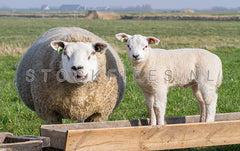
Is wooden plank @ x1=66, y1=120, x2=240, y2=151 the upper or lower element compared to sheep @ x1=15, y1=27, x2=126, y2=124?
lower

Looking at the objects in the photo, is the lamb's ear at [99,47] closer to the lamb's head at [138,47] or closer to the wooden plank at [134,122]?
the lamb's head at [138,47]

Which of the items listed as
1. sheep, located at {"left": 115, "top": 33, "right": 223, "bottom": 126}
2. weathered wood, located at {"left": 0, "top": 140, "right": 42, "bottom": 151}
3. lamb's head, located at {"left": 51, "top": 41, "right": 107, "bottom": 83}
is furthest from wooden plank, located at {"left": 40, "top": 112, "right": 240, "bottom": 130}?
weathered wood, located at {"left": 0, "top": 140, "right": 42, "bottom": 151}

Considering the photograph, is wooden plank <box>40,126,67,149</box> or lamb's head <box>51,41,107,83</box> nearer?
wooden plank <box>40,126,67,149</box>

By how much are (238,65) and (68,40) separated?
921cm

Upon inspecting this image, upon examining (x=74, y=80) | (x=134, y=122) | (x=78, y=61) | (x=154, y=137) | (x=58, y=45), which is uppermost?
(x=58, y=45)

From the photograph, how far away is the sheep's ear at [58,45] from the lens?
4.01m

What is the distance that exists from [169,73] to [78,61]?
43.1 inches

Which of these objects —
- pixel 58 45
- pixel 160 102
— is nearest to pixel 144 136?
pixel 160 102

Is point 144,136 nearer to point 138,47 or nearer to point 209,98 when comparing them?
point 138,47

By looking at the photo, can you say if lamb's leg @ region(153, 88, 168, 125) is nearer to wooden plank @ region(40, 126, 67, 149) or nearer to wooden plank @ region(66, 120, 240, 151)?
wooden plank @ region(66, 120, 240, 151)

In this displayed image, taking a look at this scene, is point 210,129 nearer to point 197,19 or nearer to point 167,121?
point 167,121

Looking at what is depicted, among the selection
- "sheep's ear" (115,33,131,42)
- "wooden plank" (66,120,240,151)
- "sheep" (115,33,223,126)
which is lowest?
"wooden plank" (66,120,240,151)

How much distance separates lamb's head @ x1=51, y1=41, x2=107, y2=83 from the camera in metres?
3.75

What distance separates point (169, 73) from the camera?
13.4ft
